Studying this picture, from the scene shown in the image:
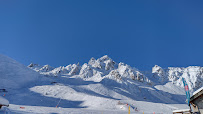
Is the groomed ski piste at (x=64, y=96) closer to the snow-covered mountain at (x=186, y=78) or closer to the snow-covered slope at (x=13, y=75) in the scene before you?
the snow-covered slope at (x=13, y=75)

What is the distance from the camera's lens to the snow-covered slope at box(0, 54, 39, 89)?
47.0m

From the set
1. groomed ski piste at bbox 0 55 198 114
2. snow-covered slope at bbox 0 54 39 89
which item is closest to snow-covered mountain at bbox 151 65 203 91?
groomed ski piste at bbox 0 55 198 114

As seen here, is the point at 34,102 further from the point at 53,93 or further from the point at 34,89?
the point at 34,89

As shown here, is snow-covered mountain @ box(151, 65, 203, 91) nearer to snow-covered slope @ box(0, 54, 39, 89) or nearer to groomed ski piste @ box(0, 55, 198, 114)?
groomed ski piste @ box(0, 55, 198, 114)

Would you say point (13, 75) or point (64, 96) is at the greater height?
point (13, 75)

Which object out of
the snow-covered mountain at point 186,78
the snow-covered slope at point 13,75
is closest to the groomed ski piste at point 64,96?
the snow-covered slope at point 13,75

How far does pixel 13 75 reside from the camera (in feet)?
176

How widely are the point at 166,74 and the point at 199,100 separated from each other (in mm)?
149181

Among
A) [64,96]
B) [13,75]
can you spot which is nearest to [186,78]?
[64,96]

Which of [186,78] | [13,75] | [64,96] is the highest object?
[186,78]

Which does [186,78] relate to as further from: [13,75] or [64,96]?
[13,75]

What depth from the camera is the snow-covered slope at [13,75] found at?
4702cm

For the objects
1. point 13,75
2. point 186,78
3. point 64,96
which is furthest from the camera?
point 186,78

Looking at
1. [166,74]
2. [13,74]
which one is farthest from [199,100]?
[166,74]
